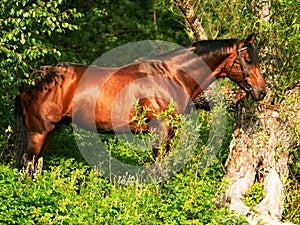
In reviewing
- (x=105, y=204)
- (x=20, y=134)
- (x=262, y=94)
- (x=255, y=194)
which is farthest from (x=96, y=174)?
(x=262, y=94)

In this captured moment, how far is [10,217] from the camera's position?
581cm

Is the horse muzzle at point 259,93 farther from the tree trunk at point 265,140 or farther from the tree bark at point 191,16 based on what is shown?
the tree bark at point 191,16

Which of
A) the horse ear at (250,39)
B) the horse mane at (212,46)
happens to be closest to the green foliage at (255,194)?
the horse mane at (212,46)

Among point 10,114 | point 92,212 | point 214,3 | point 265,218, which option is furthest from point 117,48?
point 92,212

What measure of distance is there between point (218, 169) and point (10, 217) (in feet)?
12.4

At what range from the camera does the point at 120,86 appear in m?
8.18

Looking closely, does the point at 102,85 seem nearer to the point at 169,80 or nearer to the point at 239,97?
the point at 169,80

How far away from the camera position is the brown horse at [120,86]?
8.07 m

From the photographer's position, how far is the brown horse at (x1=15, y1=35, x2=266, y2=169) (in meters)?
8.07

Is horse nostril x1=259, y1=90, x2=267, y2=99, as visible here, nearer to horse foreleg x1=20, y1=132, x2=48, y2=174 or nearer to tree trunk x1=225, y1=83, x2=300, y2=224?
tree trunk x1=225, y1=83, x2=300, y2=224

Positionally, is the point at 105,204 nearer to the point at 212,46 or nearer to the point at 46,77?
the point at 46,77

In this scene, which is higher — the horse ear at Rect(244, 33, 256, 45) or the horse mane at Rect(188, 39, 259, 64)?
the horse ear at Rect(244, 33, 256, 45)

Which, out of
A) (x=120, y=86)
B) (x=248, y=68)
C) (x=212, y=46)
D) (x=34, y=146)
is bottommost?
(x=34, y=146)

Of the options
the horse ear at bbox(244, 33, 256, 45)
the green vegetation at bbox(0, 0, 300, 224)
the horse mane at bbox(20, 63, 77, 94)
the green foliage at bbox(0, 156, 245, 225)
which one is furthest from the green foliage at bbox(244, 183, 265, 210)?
the horse mane at bbox(20, 63, 77, 94)
